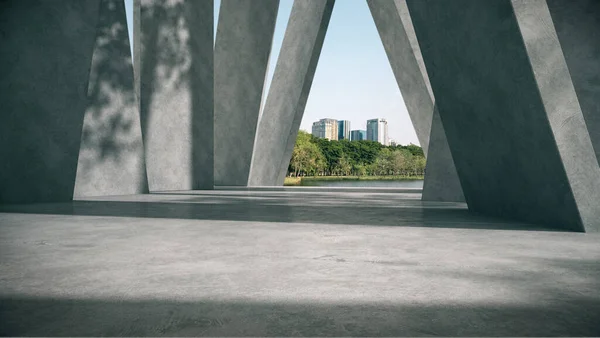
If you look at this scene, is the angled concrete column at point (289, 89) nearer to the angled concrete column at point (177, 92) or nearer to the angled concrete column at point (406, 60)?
the angled concrete column at point (406, 60)

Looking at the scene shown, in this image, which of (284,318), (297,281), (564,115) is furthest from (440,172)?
(284,318)

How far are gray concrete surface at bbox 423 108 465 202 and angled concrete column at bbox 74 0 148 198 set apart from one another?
26.9 ft

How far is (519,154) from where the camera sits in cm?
656

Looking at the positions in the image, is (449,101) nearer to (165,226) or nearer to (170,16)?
(165,226)

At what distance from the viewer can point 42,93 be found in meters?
10.8

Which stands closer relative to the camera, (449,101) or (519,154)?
(519,154)

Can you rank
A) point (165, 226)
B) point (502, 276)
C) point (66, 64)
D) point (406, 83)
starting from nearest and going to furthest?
point (502, 276)
point (165, 226)
point (66, 64)
point (406, 83)

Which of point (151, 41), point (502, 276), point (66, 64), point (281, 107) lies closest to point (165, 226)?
point (502, 276)

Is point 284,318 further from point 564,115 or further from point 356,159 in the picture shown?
point 356,159

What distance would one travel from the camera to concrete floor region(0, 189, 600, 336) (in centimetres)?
232

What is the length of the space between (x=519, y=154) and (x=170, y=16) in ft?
45.0

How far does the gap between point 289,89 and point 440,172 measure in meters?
11.7

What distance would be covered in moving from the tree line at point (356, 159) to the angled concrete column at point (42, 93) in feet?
231

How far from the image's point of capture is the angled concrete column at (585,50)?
8062mm
